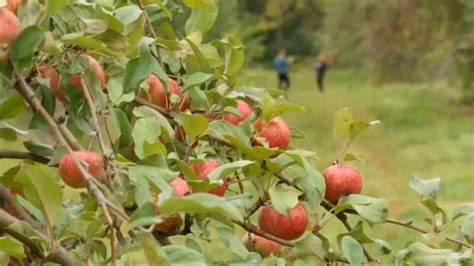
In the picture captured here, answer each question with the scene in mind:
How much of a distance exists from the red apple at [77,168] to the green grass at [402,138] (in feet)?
14.5

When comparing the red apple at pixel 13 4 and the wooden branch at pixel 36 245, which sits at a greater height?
the red apple at pixel 13 4

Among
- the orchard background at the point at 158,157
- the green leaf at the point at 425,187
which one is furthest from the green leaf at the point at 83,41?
the green leaf at the point at 425,187

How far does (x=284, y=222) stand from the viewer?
0.84 meters

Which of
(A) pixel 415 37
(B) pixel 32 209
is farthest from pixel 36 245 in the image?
(A) pixel 415 37

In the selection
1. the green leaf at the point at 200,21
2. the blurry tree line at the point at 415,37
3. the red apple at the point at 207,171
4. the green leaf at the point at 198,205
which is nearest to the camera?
the green leaf at the point at 198,205

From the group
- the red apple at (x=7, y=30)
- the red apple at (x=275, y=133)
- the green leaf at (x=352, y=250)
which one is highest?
the red apple at (x=7, y=30)

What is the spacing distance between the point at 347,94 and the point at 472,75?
4.79 m

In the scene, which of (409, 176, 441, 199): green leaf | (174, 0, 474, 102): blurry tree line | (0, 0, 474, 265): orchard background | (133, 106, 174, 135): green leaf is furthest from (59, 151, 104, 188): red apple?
(174, 0, 474, 102): blurry tree line

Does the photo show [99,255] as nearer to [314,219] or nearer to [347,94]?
[314,219]

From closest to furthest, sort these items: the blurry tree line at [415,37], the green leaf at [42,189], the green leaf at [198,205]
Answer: the green leaf at [198,205], the green leaf at [42,189], the blurry tree line at [415,37]

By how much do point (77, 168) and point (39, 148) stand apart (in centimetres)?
18

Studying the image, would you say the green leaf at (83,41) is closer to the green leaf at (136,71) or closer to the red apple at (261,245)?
the green leaf at (136,71)

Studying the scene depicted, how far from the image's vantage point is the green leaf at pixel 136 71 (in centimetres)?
78

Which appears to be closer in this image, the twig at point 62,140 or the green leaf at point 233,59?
the twig at point 62,140
